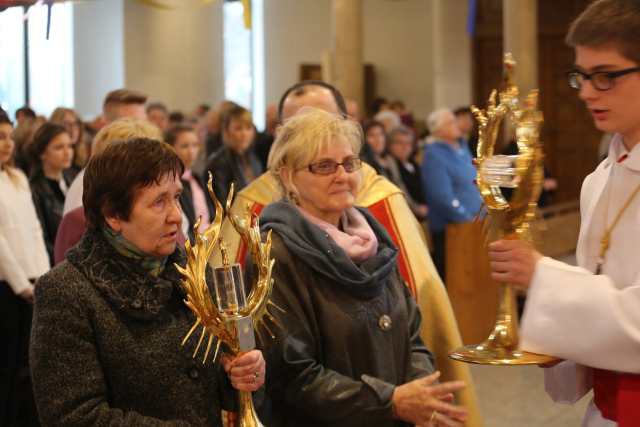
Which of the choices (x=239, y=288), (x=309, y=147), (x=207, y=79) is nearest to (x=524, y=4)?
(x=207, y=79)

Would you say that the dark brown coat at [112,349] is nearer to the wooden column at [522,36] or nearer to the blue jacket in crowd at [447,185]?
the blue jacket in crowd at [447,185]

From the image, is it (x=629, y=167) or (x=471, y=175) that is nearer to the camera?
(x=629, y=167)

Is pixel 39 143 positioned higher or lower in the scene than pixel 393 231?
higher

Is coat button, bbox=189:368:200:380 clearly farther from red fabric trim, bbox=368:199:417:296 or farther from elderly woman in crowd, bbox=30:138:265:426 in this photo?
red fabric trim, bbox=368:199:417:296

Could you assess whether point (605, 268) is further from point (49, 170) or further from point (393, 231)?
point (49, 170)

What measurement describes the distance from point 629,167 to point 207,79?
15872 mm

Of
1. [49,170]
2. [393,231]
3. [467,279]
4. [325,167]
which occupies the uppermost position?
[325,167]

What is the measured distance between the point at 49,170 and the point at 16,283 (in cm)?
97

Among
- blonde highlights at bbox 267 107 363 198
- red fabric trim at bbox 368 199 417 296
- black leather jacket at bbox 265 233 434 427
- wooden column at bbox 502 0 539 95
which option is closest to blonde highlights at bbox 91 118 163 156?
red fabric trim at bbox 368 199 417 296

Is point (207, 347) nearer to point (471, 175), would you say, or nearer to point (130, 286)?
point (130, 286)

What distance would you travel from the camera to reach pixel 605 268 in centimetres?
223

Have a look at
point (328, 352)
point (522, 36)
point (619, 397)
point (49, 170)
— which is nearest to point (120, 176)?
point (328, 352)

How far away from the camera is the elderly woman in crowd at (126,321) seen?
90.2 inches

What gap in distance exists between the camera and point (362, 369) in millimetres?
2846
